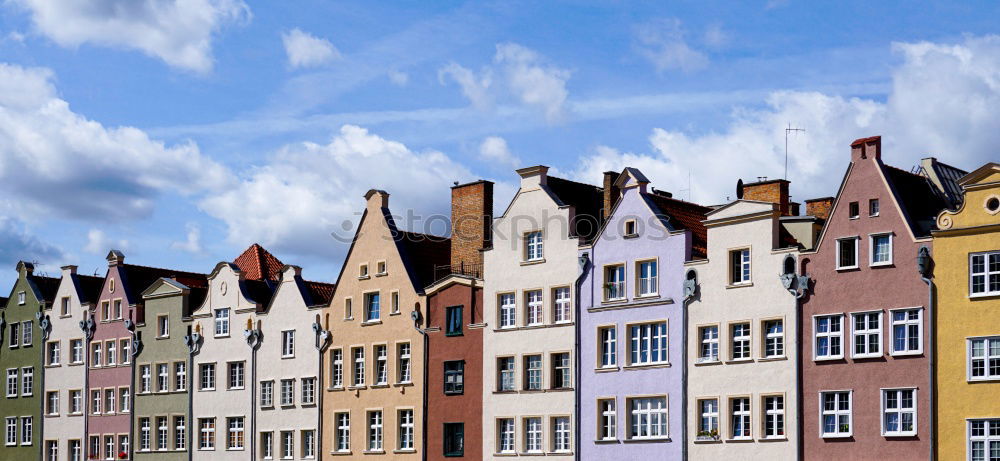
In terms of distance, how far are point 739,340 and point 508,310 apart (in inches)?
490

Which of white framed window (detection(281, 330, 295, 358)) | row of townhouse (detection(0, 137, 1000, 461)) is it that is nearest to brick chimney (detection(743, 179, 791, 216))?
row of townhouse (detection(0, 137, 1000, 461))

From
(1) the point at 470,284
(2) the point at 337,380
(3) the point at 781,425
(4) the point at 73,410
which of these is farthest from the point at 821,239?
(4) the point at 73,410

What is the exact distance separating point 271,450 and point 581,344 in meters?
21.3

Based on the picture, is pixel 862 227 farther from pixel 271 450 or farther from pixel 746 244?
pixel 271 450

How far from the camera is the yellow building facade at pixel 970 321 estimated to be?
A: 5288cm

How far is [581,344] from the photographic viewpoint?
65.8m

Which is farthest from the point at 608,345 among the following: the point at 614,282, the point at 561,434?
the point at 561,434

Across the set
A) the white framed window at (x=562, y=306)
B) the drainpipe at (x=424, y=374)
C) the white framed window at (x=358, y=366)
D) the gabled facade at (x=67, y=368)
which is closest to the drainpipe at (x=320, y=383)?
the white framed window at (x=358, y=366)

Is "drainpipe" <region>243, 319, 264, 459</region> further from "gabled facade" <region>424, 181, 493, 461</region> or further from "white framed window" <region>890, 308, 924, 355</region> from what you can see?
"white framed window" <region>890, 308, 924, 355</region>

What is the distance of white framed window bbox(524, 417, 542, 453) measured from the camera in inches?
2638

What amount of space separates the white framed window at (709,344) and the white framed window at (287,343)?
82.2 ft

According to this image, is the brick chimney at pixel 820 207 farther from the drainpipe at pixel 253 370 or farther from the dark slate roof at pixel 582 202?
the drainpipe at pixel 253 370

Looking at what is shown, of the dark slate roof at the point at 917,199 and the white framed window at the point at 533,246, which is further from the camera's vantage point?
the white framed window at the point at 533,246

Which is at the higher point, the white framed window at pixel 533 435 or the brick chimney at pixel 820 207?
the brick chimney at pixel 820 207
